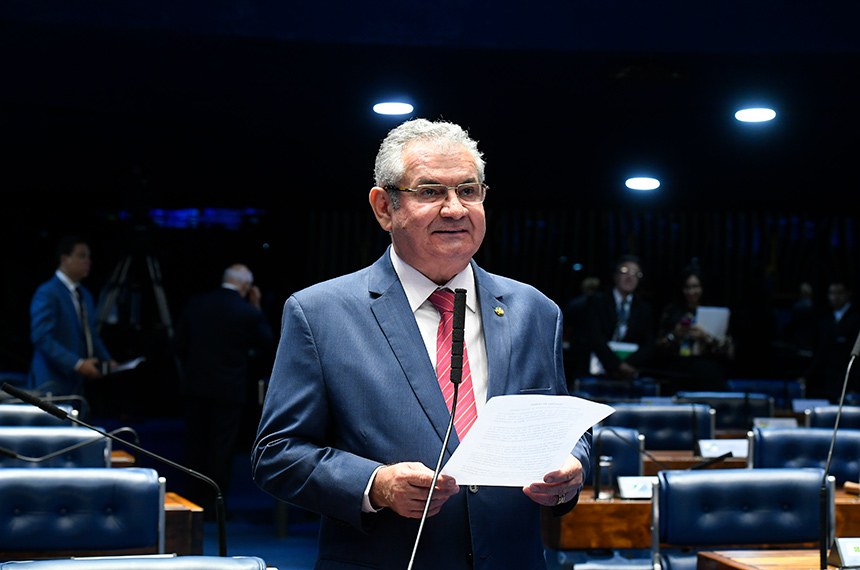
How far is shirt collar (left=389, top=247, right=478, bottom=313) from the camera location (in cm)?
209

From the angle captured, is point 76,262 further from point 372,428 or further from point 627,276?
point 372,428

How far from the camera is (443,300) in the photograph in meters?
2.10

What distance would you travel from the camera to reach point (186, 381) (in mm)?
7797

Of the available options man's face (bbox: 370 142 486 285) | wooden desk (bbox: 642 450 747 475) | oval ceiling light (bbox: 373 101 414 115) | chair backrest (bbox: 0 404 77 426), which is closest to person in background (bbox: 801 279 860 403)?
wooden desk (bbox: 642 450 747 475)

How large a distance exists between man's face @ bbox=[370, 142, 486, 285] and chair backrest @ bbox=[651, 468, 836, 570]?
6.63 ft

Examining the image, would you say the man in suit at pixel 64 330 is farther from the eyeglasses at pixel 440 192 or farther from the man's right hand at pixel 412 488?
the man's right hand at pixel 412 488

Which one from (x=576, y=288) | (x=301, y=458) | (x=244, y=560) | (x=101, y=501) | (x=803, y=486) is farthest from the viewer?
(x=576, y=288)

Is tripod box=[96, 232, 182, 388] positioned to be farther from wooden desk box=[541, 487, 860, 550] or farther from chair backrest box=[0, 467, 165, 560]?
chair backrest box=[0, 467, 165, 560]

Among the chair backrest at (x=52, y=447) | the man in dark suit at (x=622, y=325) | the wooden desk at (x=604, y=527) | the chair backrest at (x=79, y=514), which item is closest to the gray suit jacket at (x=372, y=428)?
the chair backrest at (x=79, y=514)

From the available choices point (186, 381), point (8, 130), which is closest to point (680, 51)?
point (186, 381)

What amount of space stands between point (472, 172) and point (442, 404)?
40 centimetres

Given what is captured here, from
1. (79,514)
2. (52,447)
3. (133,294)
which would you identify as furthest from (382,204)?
(133,294)

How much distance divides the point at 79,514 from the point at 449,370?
1929mm

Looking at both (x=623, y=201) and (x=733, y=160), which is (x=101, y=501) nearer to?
(x=733, y=160)
